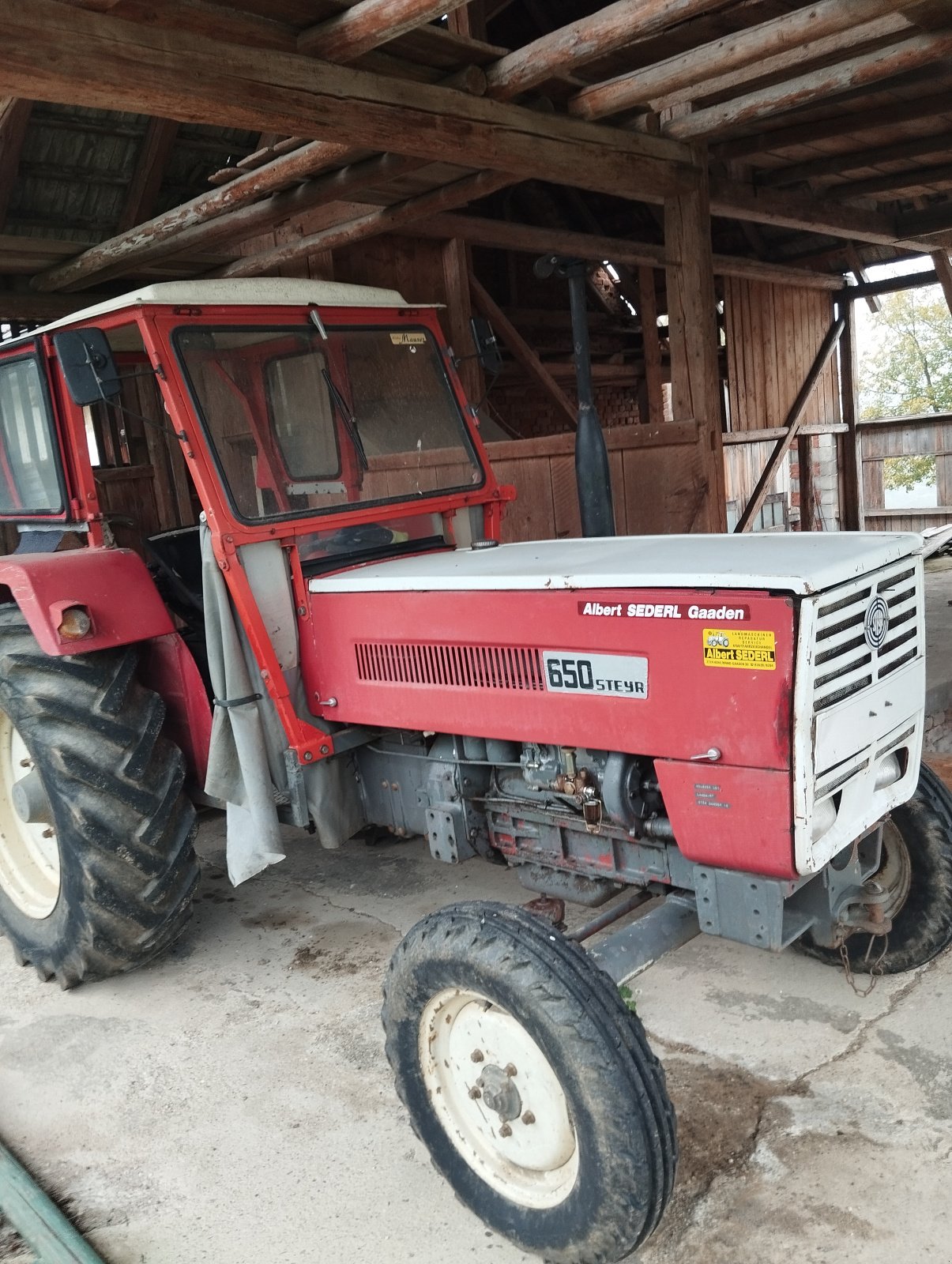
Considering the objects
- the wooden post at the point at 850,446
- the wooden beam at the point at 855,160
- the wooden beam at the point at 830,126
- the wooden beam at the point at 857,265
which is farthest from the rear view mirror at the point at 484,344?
the wooden post at the point at 850,446

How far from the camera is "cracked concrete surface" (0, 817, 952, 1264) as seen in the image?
2.19m

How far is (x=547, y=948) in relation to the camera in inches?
83.2

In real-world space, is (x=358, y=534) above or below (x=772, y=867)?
above

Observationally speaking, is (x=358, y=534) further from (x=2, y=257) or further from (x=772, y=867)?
(x=2, y=257)

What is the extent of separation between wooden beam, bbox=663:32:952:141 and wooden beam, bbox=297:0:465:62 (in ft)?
6.26

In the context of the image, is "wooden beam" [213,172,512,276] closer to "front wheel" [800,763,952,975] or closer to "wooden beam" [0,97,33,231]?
"wooden beam" [0,97,33,231]

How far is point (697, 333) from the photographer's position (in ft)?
16.6

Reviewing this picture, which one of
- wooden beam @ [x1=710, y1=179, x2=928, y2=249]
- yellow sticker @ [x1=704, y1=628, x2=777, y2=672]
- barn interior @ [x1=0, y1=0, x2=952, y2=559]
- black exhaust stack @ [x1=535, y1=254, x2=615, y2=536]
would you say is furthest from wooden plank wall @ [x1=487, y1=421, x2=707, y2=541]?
yellow sticker @ [x1=704, y1=628, x2=777, y2=672]

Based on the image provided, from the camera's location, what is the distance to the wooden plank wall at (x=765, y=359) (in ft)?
30.0

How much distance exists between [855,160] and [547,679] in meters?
5.25

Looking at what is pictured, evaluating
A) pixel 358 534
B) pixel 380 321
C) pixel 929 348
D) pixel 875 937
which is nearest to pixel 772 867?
pixel 875 937

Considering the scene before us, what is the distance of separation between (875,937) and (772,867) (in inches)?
39.2

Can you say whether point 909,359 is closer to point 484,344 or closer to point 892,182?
point 892,182

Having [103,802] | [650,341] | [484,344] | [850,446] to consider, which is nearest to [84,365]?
[103,802]
